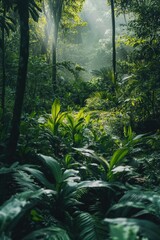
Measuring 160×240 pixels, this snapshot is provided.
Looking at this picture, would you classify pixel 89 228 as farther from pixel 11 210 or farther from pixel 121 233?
pixel 121 233

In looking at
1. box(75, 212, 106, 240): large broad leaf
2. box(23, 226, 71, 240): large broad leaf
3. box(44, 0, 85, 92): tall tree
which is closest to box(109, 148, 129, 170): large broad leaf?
box(75, 212, 106, 240): large broad leaf

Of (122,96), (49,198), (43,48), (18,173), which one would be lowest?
(49,198)

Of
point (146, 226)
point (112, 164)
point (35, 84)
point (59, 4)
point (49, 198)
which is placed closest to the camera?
point (146, 226)

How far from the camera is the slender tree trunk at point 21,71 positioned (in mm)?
3849

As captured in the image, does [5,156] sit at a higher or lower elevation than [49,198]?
higher

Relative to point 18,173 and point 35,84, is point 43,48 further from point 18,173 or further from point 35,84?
point 18,173

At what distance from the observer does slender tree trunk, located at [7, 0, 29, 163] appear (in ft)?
12.6

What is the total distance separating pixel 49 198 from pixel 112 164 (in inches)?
45.8

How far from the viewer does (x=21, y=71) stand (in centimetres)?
404

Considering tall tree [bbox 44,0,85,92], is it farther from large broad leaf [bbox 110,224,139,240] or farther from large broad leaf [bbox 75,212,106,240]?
large broad leaf [bbox 110,224,139,240]

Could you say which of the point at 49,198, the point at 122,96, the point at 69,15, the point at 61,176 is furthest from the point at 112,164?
the point at 69,15

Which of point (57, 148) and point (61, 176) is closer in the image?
point (61, 176)

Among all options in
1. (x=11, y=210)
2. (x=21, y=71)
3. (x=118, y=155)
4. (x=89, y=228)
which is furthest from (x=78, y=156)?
(x=11, y=210)

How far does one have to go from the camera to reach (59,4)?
47.1ft
